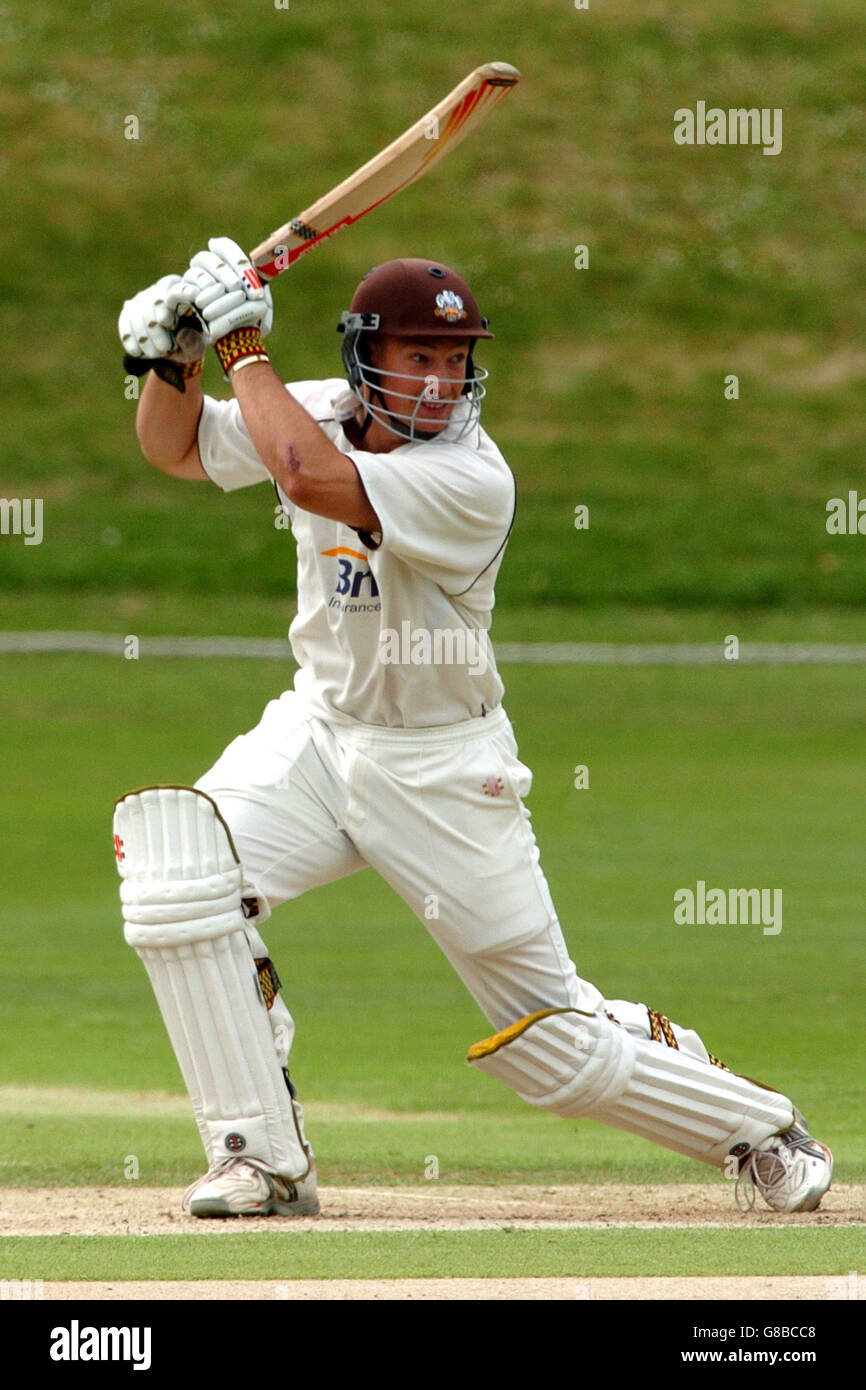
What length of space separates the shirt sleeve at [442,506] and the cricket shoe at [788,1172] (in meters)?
1.51

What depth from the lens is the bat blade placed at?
488 centimetres

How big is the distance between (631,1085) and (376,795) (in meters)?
0.89

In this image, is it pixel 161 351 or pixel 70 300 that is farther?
pixel 70 300

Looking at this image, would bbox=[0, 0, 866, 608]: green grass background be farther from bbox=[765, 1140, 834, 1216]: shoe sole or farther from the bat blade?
bbox=[765, 1140, 834, 1216]: shoe sole

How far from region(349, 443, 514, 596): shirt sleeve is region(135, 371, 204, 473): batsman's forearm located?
1.97 feet

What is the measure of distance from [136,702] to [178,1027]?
33.2 ft

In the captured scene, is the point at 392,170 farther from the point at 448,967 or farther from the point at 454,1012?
the point at 448,967

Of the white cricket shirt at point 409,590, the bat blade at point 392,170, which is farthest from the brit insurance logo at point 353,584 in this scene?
the bat blade at point 392,170

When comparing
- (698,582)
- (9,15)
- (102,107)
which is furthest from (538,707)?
(9,15)

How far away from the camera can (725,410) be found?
2392 centimetres

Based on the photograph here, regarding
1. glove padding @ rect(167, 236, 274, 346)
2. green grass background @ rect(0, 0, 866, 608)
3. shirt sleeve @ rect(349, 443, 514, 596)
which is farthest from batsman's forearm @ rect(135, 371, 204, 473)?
green grass background @ rect(0, 0, 866, 608)

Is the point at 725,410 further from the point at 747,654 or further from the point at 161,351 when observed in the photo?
the point at 161,351

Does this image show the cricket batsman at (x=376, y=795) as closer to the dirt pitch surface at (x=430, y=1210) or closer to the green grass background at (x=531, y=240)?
the dirt pitch surface at (x=430, y=1210)

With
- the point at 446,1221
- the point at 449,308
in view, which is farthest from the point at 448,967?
the point at 449,308
